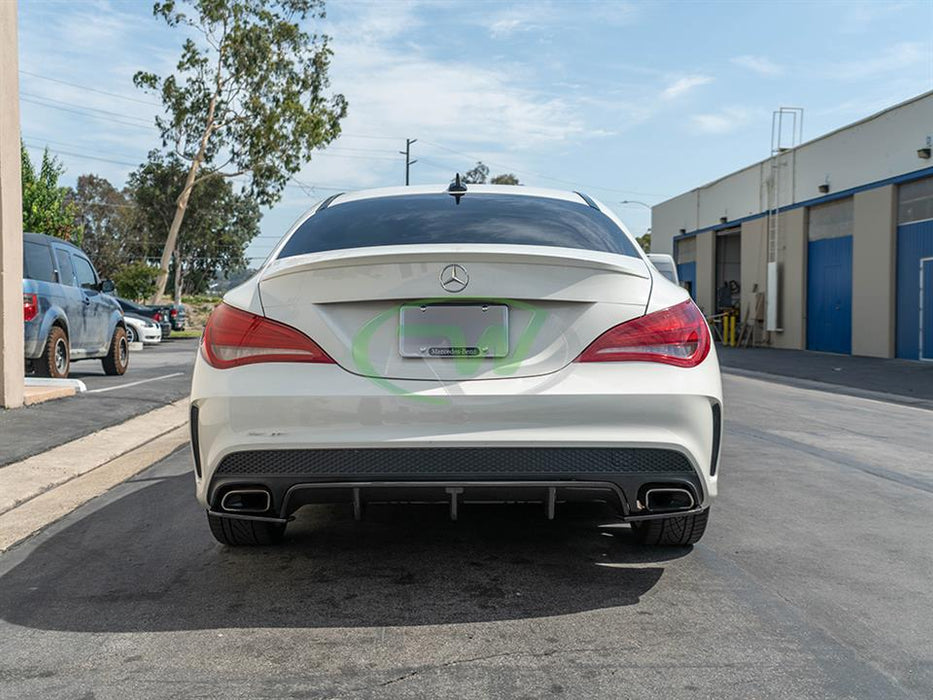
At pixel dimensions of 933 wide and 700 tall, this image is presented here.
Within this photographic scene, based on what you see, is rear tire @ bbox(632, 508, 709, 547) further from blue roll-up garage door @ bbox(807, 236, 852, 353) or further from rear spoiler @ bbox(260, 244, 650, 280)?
blue roll-up garage door @ bbox(807, 236, 852, 353)

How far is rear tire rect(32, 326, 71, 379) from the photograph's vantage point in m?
12.0

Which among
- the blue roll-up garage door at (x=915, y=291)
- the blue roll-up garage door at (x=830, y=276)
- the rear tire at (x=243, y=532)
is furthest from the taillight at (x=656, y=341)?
the blue roll-up garage door at (x=830, y=276)

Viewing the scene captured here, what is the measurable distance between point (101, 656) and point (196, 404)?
972mm

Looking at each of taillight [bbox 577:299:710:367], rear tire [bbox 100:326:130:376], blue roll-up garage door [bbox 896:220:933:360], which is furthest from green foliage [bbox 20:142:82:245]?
taillight [bbox 577:299:710:367]

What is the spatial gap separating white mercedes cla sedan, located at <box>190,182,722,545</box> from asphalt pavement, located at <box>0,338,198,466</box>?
3.74 m

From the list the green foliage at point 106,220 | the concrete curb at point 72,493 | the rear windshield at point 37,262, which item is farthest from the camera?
the green foliage at point 106,220

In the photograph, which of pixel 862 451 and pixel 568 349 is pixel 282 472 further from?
pixel 862 451

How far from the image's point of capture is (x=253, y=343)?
3.59 m

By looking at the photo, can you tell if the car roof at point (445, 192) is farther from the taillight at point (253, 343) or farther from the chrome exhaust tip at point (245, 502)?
the chrome exhaust tip at point (245, 502)

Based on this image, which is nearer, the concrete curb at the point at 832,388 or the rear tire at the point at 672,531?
the rear tire at the point at 672,531

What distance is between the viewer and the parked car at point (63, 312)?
1184cm

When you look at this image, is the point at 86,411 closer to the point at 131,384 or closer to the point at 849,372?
the point at 131,384

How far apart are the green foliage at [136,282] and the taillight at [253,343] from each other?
44.0 m

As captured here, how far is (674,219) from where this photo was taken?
43.7 metres
